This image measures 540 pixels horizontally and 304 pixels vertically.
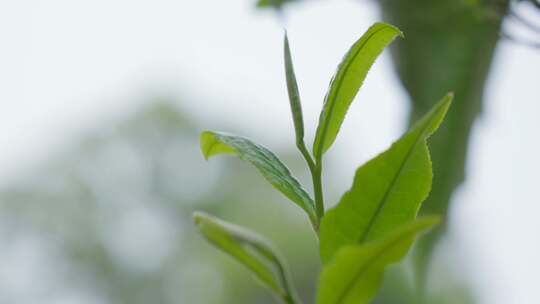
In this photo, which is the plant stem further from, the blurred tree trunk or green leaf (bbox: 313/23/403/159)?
the blurred tree trunk

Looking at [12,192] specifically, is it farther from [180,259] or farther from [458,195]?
[458,195]

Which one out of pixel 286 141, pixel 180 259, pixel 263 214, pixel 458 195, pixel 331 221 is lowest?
pixel 180 259

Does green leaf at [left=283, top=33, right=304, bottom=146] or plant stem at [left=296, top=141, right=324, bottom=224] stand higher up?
green leaf at [left=283, top=33, right=304, bottom=146]

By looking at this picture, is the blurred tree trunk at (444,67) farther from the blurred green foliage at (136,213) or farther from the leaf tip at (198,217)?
the blurred green foliage at (136,213)

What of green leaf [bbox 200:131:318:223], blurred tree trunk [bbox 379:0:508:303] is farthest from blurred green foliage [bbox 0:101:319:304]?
green leaf [bbox 200:131:318:223]

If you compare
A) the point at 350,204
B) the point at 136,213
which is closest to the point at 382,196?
the point at 350,204

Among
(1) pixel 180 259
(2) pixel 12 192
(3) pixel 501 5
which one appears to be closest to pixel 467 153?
(3) pixel 501 5

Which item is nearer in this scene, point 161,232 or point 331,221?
point 331,221
